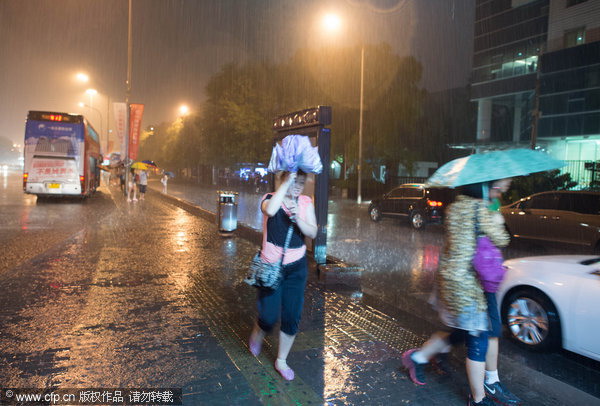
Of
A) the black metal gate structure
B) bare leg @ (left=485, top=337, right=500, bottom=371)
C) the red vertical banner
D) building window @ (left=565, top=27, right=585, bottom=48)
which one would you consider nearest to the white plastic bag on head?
bare leg @ (left=485, top=337, right=500, bottom=371)

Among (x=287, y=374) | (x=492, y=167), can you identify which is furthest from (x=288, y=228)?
(x=492, y=167)

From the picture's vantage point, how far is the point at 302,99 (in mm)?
33938

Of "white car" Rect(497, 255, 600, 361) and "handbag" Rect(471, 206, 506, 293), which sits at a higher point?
Result: "handbag" Rect(471, 206, 506, 293)

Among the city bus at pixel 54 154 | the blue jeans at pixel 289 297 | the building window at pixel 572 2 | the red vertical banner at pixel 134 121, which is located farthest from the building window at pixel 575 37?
the blue jeans at pixel 289 297

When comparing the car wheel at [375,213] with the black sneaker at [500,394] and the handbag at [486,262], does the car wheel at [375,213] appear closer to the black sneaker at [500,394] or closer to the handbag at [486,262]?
the black sneaker at [500,394]

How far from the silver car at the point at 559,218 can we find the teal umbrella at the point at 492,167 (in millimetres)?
7613

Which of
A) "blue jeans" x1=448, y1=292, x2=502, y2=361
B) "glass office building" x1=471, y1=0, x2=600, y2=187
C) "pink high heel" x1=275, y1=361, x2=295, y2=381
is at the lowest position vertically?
"pink high heel" x1=275, y1=361, x2=295, y2=381

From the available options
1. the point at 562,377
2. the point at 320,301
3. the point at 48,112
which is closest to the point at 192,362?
the point at 320,301

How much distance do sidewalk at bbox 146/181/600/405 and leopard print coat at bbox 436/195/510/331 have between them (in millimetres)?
747

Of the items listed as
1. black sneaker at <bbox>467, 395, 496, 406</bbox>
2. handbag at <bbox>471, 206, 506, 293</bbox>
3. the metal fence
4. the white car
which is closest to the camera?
handbag at <bbox>471, 206, 506, 293</bbox>

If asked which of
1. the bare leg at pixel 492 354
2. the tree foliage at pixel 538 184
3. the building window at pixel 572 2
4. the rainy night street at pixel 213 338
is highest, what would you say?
the building window at pixel 572 2

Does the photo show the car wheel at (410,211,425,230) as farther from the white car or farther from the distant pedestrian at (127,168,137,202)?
the distant pedestrian at (127,168,137,202)

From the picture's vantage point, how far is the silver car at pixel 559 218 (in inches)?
397

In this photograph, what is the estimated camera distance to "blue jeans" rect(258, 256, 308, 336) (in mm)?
3621
